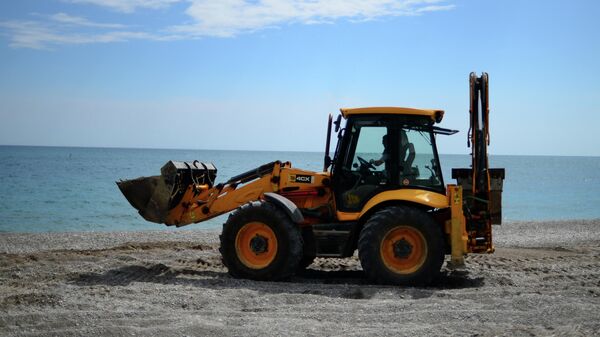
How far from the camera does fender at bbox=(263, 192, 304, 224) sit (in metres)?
10.0

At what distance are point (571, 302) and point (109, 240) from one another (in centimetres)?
1196

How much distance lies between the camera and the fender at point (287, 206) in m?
10.0

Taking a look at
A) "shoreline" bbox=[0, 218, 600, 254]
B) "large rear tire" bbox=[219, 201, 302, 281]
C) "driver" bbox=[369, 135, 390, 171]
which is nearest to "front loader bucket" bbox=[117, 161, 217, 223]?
"large rear tire" bbox=[219, 201, 302, 281]

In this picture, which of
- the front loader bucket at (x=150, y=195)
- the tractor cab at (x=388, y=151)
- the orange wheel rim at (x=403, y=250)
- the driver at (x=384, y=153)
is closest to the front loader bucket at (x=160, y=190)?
the front loader bucket at (x=150, y=195)

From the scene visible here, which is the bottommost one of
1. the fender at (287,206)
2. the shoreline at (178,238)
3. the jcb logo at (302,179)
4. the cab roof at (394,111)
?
the shoreline at (178,238)

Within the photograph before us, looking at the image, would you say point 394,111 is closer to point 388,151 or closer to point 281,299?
point 388,151

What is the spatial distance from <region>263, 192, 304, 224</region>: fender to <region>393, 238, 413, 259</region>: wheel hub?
135 centimetres

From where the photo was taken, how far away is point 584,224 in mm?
21953

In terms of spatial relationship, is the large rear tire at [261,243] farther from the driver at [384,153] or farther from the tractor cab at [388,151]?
the driver at [384,153]

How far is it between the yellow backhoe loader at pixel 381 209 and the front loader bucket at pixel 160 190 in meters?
1.30

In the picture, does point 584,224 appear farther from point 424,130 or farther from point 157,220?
point 157,220

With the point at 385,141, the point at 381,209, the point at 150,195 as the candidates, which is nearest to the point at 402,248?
the point at 381,209

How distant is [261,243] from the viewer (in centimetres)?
1020

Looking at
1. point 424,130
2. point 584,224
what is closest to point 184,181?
point 424,130
